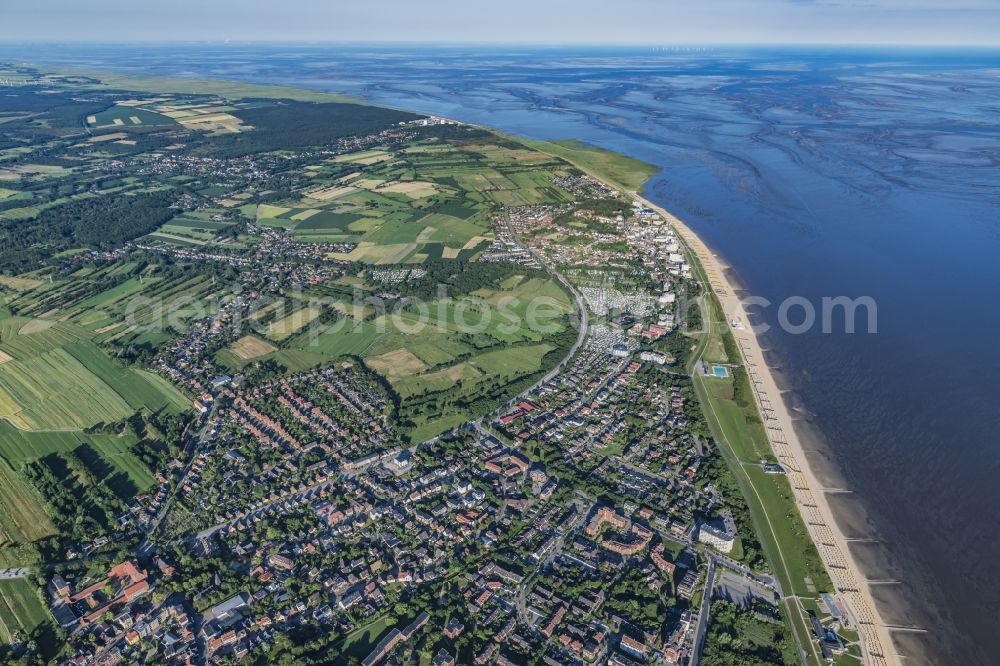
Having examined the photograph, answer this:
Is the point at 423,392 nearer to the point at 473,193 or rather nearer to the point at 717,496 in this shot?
the point at 717,496

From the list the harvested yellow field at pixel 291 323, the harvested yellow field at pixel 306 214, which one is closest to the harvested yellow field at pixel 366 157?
the harvested yellow field at pixel 306 214

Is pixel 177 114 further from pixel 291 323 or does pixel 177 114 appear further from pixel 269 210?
pixel 291 323

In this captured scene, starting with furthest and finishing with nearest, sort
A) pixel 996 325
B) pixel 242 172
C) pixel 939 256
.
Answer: pixel 242 172 → pixel 939 256 → pixel 996 325

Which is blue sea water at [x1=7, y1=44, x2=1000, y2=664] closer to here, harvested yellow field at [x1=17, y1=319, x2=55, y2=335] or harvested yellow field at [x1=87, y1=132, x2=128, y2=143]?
harvested yellow field at [x1=17, y1=319, x2=55, y2=335]

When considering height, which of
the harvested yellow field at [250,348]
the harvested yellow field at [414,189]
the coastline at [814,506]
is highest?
the harvested yellow field at [414,189]

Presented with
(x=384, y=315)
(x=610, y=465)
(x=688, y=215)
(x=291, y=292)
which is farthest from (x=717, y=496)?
(x=688, y=215)

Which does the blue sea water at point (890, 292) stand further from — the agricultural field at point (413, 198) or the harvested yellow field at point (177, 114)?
the harvested yellow field at point (177, 114)

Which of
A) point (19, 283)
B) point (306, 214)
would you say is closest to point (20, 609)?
point (19, 283)
